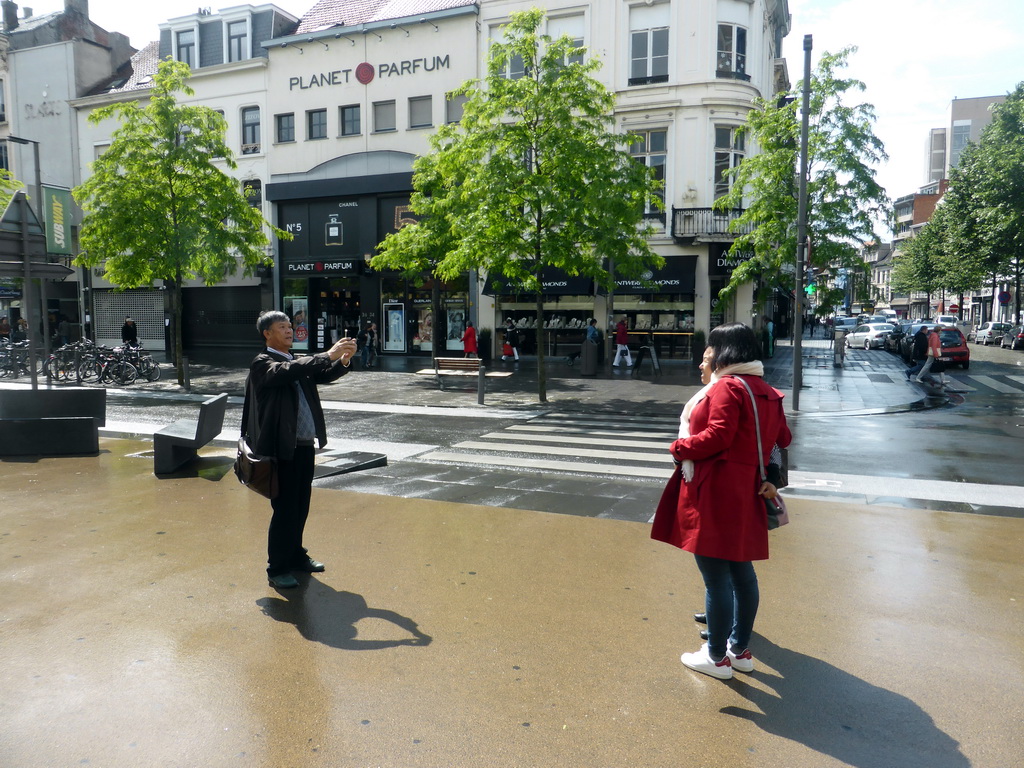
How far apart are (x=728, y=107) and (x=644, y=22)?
162 inches

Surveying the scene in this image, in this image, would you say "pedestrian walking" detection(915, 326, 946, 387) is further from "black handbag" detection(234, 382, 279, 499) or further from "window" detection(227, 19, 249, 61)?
"window" detection(227, 19, 249, 61)

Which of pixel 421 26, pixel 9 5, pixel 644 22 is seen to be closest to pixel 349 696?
pixel 644 22

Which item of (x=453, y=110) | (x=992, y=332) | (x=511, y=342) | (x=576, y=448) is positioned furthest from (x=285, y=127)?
(x=992, y=332)

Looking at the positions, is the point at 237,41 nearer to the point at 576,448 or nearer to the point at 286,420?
the point at 576,448

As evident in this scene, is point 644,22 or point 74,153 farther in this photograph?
point 74,153

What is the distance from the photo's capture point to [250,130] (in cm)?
3284

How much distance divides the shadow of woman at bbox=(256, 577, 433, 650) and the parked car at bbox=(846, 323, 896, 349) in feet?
124

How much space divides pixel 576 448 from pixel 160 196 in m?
13.0

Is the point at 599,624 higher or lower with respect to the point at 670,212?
lower

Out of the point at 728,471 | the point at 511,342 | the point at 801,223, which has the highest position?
the point at 801,223

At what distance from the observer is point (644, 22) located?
86.8 feet

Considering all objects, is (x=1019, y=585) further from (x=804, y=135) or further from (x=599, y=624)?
(x=804, y=135)

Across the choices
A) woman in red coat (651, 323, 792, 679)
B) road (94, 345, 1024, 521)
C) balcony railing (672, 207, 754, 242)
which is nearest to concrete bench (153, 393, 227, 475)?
road (94, 345, 1024, 521)

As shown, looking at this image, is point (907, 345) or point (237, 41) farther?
point (237, 41)
